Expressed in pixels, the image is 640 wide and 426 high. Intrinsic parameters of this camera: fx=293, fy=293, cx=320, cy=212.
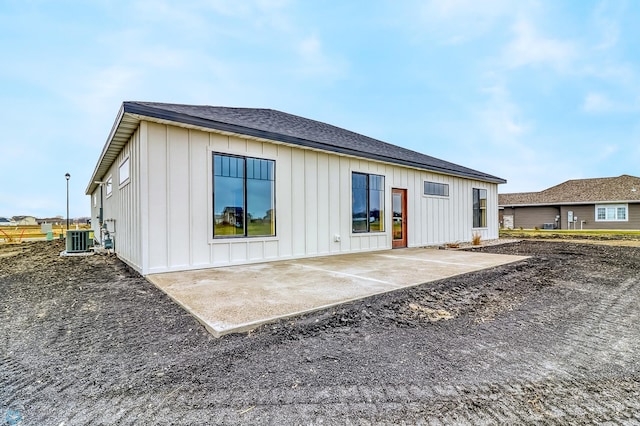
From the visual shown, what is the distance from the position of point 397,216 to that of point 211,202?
19.7 ft

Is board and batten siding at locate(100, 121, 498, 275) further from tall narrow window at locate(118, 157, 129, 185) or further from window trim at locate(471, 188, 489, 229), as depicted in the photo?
window trim at locate(471, 188, 489, 229)

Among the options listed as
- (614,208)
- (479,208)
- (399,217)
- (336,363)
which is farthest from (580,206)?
(336,363)

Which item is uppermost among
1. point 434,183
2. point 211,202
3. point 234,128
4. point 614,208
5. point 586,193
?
point 234,128

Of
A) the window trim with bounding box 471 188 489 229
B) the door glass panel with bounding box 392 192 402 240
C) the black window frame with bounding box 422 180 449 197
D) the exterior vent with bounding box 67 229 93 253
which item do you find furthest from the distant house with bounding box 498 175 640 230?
the exterior vent with bounding box 67 229 93 253

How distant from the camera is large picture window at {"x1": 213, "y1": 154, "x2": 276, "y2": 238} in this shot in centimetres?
600

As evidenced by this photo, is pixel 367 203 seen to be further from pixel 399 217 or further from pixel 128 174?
pixel 128 174

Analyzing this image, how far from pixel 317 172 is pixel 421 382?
610 centimetres

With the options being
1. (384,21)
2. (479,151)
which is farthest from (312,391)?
(479,151)

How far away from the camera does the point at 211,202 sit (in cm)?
589

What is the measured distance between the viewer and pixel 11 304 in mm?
3855

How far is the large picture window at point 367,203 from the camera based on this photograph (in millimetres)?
8438

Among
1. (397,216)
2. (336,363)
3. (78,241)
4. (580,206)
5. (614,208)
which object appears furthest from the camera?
(580,206)

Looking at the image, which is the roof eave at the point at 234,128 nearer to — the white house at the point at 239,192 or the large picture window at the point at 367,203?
the white house at the point at 239,192

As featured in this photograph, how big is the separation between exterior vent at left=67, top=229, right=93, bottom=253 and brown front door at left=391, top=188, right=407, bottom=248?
948cm
